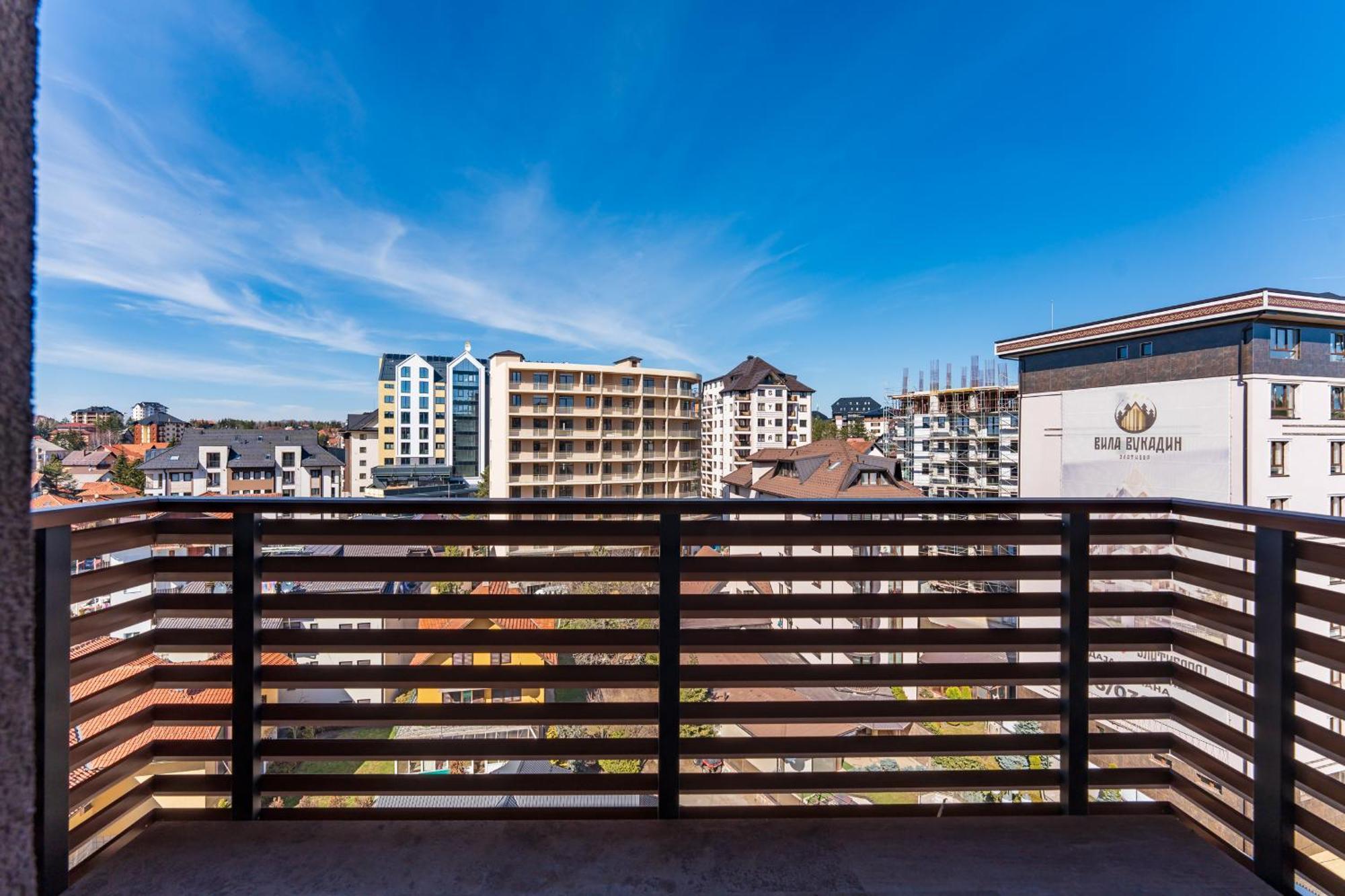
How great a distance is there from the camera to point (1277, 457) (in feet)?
40.1

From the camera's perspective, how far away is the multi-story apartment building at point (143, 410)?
18130 millimetres

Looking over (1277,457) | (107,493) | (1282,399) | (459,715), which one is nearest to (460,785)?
(459,715)

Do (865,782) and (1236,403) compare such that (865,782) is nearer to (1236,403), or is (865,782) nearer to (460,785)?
(460,785)

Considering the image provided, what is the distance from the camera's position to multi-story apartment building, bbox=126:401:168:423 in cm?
1813

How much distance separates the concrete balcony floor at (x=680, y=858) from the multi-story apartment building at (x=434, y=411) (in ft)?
105

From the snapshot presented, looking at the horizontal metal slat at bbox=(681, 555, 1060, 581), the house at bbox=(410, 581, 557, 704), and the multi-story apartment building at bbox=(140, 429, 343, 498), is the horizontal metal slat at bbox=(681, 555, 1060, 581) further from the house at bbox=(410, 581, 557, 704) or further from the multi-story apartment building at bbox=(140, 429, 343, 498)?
the multi-story apartment building at bbox=(140, 429, 343, 498)

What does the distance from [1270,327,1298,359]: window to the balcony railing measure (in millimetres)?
16785

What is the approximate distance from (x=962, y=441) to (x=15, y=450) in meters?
30.9

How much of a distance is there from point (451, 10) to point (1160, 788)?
30.2 ft

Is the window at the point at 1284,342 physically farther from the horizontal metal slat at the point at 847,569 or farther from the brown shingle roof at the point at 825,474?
the horizontal metal slat at the point at 847,569

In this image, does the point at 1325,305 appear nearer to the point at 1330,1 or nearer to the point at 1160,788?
the point at 1330,1

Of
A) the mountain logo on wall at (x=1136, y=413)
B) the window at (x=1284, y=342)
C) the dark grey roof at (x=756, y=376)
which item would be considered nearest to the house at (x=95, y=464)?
the mountain logo on wall at (x=1136, y=413)

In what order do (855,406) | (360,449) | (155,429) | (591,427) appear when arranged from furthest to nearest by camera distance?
(855,406)
(360,449)
(591,427)
(155,429)

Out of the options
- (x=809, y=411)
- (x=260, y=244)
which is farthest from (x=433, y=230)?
(x=809, y=411)
